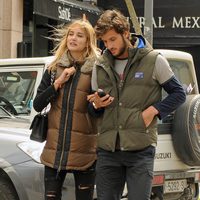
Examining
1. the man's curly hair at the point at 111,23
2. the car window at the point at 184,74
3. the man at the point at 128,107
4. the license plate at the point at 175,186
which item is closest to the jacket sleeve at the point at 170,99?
the man at the point at 128,107

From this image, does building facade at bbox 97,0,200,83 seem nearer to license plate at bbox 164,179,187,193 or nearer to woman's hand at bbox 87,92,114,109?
license plate at bbox 164,179,187,193

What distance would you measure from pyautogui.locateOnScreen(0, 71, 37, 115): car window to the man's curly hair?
5.65 ft

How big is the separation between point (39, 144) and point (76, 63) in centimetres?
83

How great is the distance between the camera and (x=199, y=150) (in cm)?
505

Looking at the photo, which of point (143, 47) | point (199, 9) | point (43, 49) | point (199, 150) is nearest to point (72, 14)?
point (43, 49)

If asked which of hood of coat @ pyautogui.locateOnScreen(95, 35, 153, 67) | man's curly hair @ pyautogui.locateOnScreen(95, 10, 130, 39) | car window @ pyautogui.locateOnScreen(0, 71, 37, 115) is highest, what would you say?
man's curly hair @ pyautogui.locateOnScreen(95, 10, 130, 39)

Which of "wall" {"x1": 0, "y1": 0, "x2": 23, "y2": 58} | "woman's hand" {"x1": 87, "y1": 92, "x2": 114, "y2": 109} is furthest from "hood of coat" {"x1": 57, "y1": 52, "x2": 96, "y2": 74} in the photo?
"wall" {"x1": 0, "y1": 0, "x2": 23, "y2": 58}

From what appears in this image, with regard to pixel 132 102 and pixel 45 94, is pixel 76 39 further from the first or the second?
pixel 132 102

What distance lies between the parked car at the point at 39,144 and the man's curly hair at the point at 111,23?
1259mm

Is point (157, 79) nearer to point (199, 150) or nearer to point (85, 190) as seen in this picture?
point (85, 190)

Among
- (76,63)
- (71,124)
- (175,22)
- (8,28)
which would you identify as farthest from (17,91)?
(175,22)

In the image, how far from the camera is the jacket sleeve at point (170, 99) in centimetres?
374

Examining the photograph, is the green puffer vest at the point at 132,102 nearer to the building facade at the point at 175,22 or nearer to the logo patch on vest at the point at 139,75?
the logo patch on vest at the point at 139,75

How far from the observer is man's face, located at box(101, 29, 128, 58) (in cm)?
380
